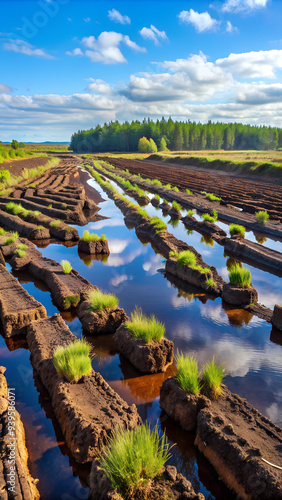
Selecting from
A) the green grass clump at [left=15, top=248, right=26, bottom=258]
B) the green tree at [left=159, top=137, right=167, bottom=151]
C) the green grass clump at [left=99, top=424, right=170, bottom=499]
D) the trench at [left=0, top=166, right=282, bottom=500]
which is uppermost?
the green tree at [left=159, top=137, right=167, bottom=151]

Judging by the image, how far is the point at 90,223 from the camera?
18359mm

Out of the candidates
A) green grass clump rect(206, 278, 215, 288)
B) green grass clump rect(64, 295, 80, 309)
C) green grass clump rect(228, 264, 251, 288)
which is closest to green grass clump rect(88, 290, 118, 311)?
green grass clump rect(64, 295, 80, 309)

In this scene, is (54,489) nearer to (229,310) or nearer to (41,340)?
(41,340)

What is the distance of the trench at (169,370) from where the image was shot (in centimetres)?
402

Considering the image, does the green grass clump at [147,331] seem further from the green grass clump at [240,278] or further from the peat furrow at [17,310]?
the green grass clump at [240,278]

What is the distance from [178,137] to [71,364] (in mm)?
113713

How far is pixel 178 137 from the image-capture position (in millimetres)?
111188

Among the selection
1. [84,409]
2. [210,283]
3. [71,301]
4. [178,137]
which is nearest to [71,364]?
[84,409]

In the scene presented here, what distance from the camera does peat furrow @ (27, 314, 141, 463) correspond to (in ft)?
13.1

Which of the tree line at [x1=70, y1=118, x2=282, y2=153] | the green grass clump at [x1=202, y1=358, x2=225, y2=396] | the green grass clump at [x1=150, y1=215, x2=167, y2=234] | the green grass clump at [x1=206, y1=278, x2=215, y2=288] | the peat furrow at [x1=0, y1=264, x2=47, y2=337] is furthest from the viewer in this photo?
the tree line at [x1=70, y1=118, x2=282, y2=153]

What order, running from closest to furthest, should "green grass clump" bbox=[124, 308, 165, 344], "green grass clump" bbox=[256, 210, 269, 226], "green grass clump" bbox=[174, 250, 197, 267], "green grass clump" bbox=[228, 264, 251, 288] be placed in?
"green grass clump" bbox=[124, 308, 165, 344] → "green grass clump" bbox=[228, 264, 251, 288] → "green grass clump" bbox=[174, 250, 197, 267] → "green grass clump" bbox=[256, 210, 269, 226]

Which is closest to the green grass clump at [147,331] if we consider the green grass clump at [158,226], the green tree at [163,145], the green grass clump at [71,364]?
the green grass clump at [71,364]

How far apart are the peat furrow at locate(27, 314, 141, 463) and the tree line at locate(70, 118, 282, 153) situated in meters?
107

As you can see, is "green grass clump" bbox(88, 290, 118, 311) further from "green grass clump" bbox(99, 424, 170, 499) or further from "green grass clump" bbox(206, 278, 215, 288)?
"green grass clump" bbox(99, 424, 170, 499)
